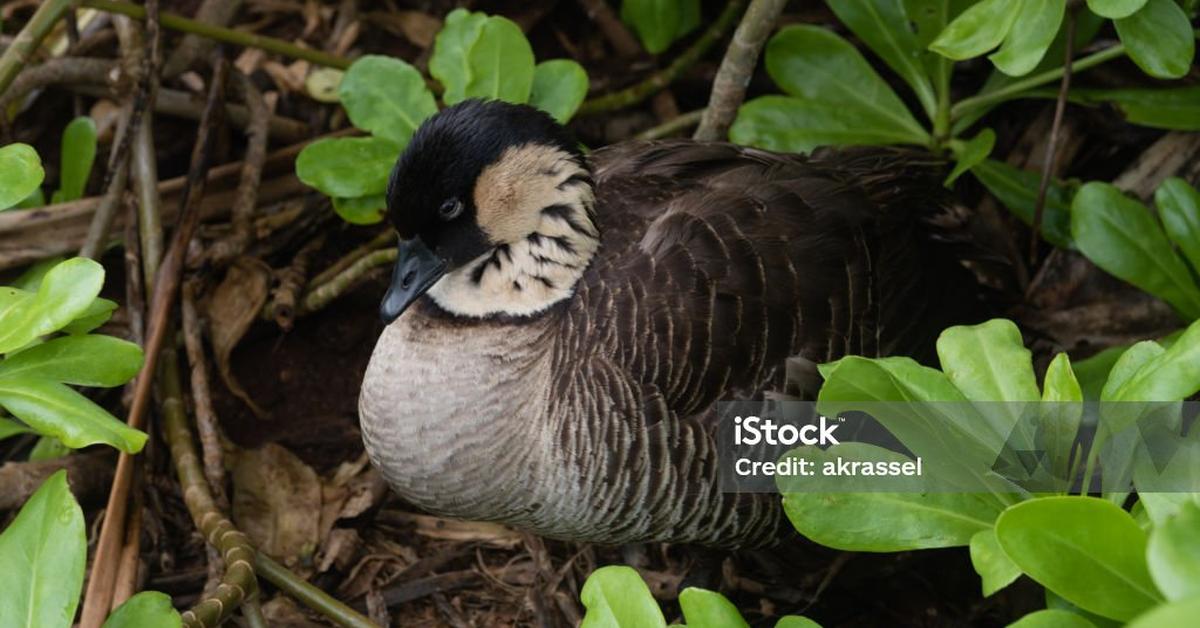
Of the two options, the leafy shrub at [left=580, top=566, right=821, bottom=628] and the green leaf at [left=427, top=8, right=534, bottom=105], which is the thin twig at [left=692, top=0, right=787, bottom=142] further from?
the leafy shrub at [left=580, top=566, right=821, bottom=628]

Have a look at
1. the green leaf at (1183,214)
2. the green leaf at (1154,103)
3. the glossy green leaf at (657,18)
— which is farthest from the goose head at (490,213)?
the green leaf at (1154,103)

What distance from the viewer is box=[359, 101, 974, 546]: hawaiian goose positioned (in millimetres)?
2203

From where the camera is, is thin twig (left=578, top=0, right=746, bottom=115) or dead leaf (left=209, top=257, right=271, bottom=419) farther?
thin twig (left=578, top=0, right=746, bottom=115)

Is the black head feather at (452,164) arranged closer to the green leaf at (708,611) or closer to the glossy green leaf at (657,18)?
the green leaf at (708,611)

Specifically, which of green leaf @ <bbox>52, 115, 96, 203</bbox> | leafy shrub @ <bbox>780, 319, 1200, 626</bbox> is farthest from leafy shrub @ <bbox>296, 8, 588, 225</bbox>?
leafy shrub @ <bbox>780, 319, 1200, 626</bbox>

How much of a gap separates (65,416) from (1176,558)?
1.40m

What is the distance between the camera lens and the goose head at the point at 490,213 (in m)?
2.12

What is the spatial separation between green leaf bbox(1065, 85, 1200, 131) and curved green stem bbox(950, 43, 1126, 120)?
0.04 m

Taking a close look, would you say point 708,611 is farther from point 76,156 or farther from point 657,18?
point 76,156

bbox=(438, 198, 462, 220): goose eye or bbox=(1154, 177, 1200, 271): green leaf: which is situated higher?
bbox=(438, 198, 462, 220): goose eye

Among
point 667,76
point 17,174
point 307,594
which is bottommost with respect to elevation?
point 307,594

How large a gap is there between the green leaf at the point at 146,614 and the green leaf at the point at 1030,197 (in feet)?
6.44

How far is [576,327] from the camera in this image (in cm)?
226

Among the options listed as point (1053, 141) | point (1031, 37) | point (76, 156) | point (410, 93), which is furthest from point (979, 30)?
point (76, 156)
